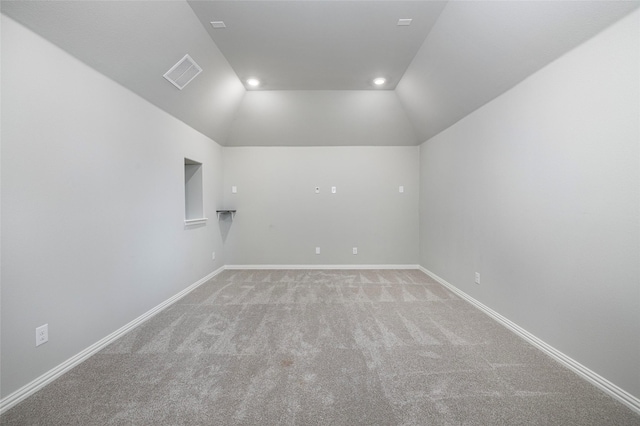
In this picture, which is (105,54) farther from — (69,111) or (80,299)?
(80,299)

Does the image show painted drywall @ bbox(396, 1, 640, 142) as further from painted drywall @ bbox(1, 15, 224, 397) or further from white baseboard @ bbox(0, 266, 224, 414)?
white baseboard @ bbox(0, 266, 224, 414)

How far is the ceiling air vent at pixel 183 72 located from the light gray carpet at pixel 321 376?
2526mm

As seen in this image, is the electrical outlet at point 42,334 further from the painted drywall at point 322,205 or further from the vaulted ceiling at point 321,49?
the painted drywall at point 322,205

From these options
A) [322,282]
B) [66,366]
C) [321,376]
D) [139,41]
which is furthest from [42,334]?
[322,282]

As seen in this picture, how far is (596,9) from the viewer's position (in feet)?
4.85

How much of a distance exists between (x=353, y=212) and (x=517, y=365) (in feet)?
10.5

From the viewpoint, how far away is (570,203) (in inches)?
70.2

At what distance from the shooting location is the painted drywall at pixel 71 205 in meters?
1.47

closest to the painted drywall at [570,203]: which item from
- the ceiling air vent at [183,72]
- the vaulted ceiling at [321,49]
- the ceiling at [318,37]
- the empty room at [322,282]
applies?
the empty room at [322,282]

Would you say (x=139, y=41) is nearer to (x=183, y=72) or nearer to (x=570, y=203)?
(x=183, y=72)

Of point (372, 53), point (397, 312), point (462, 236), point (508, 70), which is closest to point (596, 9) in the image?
point (508, 70)

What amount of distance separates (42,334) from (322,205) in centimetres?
372

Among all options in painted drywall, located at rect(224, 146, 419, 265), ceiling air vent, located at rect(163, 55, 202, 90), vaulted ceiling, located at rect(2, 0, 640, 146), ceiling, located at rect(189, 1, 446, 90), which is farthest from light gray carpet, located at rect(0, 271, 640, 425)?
ceiling, located at rect(189, 1, 446, 90)

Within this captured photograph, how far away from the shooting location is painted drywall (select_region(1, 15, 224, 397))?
1.47m
